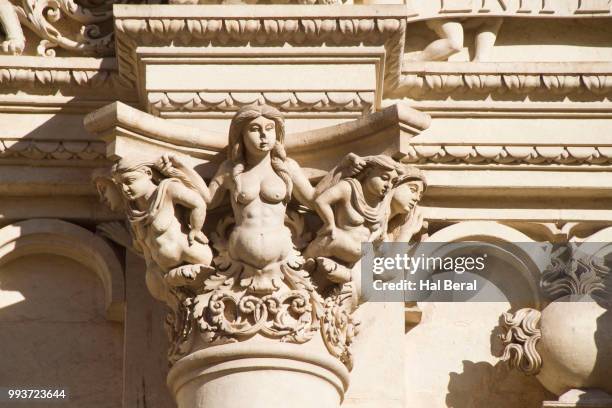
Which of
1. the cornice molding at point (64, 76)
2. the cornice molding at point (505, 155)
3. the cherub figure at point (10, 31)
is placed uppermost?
the cherub figure at point (10, 31)

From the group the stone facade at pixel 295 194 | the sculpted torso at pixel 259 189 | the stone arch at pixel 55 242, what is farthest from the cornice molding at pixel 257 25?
the stone arch at pixel 55 242

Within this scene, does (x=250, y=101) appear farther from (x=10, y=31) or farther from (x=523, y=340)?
(x=523, y=340)

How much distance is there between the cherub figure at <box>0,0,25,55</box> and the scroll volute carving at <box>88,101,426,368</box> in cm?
140

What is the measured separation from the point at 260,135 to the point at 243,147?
0.14 m

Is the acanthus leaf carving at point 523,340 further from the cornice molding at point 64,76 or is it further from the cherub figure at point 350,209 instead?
the cornice molding at point 64,76

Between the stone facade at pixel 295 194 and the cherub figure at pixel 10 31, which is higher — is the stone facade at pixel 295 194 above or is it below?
below

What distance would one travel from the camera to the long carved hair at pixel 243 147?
34.9 feet

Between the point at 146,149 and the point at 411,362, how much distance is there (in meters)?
1.92

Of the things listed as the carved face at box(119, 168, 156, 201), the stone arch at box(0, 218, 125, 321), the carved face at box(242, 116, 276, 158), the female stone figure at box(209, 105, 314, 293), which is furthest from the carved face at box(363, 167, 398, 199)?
the stone arch at box(0, 218, 125, 321)

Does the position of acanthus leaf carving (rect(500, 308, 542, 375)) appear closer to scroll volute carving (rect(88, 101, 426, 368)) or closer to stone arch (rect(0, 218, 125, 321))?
scroll volute carving (rect(88, 101, 426, 368))

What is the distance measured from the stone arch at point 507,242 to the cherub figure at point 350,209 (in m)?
0.94

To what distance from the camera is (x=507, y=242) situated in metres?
11.7

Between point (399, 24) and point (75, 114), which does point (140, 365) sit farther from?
point (399, 24)

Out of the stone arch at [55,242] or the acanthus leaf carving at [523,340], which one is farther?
the stone arch at [55,242]
